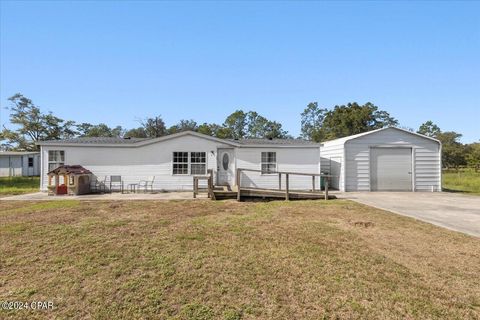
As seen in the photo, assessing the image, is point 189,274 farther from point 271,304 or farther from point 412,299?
point 412,299

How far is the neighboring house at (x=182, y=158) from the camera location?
1425cm

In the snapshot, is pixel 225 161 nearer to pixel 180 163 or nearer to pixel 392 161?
pixel 180 163

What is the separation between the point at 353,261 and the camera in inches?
167

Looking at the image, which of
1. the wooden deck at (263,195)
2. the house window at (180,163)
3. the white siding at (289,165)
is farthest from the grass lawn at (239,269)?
the white siding at (289,165)

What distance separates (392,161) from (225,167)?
872 cm

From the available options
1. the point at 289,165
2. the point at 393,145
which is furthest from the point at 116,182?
the point at 393,145

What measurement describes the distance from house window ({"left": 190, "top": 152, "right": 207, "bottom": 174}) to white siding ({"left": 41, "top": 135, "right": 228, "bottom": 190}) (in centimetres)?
19

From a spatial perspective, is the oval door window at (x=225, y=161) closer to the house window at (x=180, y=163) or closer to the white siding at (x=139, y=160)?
the white siding at (x=139, y=160)

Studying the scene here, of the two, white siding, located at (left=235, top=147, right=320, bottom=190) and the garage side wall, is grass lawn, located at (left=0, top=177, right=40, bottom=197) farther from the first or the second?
the garage side wall

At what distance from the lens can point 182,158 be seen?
1458cm

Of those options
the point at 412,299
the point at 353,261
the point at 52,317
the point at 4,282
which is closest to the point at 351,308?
the point at 412,299

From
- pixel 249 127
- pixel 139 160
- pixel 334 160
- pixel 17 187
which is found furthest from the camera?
pixel 249 127

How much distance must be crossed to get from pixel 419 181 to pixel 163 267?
14.8 metres

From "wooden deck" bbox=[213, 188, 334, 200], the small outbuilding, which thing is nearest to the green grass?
"wooden deck" bbox=[213, 188, 334, 200]
